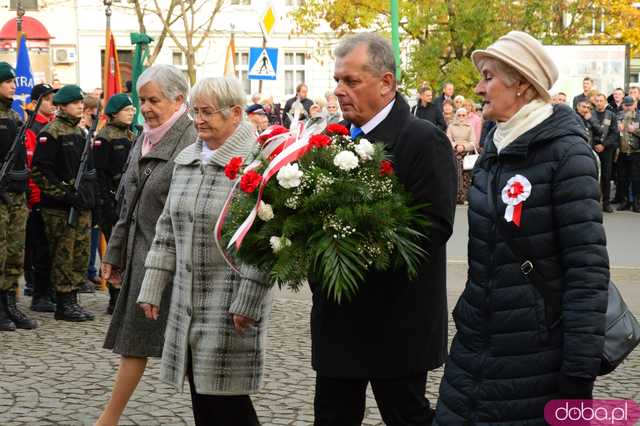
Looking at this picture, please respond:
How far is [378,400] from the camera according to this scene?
4508 mm

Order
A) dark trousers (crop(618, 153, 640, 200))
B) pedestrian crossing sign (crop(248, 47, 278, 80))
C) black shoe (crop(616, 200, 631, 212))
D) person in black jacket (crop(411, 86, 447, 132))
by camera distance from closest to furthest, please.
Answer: dark trousers (crop(618, 153, 640, 200)) < black shoe (crop(616, 200, 631, 212)) < pedestrian crossing sign (crop(248, 47, 278, 80)) < person in black jacket (crop(411, 86, 447, 132))

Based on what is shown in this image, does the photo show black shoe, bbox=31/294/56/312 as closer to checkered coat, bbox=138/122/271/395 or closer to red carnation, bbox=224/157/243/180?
checkered coat, bbox=138/122/271/395

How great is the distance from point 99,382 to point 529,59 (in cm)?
440

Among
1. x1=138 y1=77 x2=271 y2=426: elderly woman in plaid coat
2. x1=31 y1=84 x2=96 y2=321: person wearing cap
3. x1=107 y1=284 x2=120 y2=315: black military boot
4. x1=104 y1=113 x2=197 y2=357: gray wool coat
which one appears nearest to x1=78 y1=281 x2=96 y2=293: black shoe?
x1=107 y1=284 x2=120 y2=315: black military boot

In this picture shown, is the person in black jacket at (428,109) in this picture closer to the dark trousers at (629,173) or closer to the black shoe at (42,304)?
the dark trousers at (629,173)

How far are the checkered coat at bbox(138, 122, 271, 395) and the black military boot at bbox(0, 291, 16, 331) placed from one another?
4.70 metres

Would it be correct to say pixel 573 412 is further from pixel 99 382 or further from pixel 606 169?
pixel 606 169

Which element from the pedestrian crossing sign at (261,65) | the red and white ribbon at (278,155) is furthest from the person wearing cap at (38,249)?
the pedestrian crossing sign at (261,65)

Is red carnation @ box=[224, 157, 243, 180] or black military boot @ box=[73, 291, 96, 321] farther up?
red carnation @ box=[224, 157, 243, 180]

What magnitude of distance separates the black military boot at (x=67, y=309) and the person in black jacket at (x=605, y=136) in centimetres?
1293

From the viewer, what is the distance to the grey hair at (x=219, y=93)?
5.07 meters

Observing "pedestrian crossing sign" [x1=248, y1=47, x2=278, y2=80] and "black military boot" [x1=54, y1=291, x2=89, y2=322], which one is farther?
"pedestrian crossing sign" [x1=248, y1=47, x2=278, y2=80]

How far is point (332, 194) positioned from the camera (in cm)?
405

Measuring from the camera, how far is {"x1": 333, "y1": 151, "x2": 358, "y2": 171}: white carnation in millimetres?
4070
